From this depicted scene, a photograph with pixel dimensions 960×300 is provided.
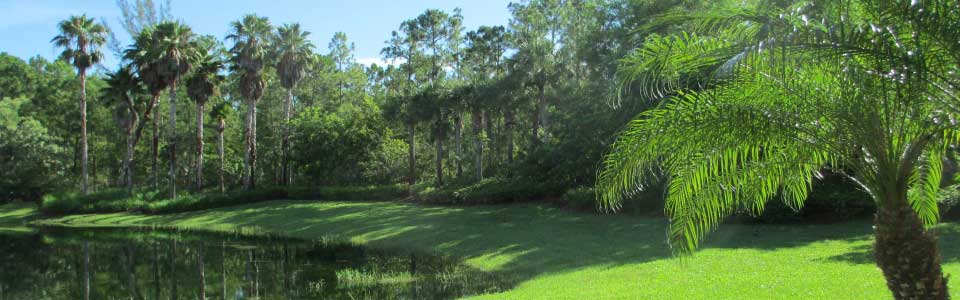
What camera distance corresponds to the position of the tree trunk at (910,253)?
23.0 ft

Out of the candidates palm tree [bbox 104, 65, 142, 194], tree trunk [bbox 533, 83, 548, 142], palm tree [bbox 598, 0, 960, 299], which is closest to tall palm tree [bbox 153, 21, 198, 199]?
palm tree [bbox 104, 65, 142, 194]

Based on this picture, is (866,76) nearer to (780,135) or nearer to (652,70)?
(780,135)

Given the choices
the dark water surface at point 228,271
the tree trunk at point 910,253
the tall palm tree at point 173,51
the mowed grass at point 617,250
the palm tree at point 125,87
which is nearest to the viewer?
the tree trunk at point 910,253

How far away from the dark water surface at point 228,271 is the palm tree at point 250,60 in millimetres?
16656

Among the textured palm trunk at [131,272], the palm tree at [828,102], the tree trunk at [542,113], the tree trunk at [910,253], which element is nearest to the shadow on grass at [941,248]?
the tree trunk at [910,253]

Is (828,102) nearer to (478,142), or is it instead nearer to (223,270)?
(223,270)

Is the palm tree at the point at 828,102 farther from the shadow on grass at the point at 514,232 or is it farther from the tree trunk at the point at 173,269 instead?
the tree trunk at the point at 173,269

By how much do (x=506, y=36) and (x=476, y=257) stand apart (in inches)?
1066

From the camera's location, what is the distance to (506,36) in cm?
4444

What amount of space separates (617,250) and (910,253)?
447 inches

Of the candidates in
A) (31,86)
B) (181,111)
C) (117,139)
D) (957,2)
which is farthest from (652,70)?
(31,86)

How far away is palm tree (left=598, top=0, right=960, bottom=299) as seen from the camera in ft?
20.0

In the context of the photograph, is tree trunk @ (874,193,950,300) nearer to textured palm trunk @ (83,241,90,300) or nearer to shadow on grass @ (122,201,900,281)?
shadow on grass @ (122,201,900,281)

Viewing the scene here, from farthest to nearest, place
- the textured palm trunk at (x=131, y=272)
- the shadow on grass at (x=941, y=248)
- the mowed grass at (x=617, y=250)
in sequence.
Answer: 1. the textured palm trunk at (x=131, y=272)
2. the shadow on grass at (x=941, y=248)
3. the mowed grass at (x=617, y=250)
